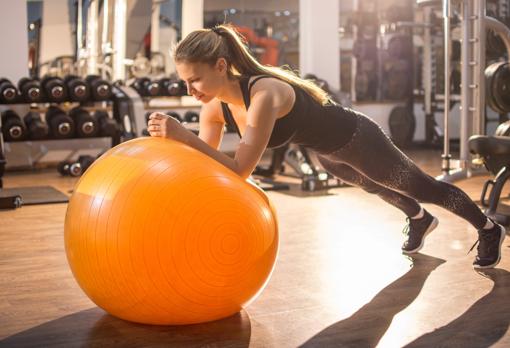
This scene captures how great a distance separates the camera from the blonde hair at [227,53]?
2119 mm

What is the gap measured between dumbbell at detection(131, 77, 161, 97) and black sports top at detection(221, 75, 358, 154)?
4.24m

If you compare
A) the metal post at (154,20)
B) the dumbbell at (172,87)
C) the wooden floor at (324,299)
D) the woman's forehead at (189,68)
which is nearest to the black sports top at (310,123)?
→ the woman's forehead at (189,68)

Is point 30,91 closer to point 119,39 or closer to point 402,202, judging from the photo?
point 119,39

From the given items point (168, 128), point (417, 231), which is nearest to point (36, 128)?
point (417, 231)

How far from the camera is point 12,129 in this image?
5.86m

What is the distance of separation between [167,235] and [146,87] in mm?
4800

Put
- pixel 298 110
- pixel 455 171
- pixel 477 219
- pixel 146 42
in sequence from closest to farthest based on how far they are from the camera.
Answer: pixel 298 110
pixel 477 219
pixel 455 171
pixel 146 42

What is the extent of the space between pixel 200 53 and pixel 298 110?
0.37m

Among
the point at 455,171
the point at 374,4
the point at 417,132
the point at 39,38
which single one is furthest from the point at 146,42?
the point at 455,171

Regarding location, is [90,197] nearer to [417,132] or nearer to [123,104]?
[123,104]

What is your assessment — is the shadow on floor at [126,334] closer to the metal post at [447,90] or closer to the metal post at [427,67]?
the metal post at [447,90]

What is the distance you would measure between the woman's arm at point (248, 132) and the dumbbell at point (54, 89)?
4101mm

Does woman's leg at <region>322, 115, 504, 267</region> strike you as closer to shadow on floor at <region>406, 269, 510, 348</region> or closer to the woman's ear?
shadow on floor at <region>406, 269, 510, 348</region>

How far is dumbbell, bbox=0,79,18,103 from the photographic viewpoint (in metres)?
5.84
